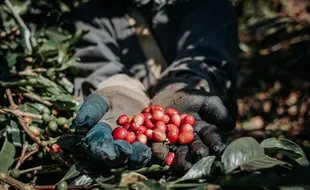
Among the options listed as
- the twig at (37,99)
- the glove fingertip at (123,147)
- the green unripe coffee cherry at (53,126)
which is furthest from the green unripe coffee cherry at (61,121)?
the glove fingertip at (123,147)

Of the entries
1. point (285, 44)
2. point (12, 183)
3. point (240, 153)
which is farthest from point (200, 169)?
point (285, 44)

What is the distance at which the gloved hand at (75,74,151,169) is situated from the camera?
1.03 m

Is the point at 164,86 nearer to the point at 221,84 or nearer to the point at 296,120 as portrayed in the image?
the point at 221,84

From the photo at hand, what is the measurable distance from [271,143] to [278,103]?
1506mm

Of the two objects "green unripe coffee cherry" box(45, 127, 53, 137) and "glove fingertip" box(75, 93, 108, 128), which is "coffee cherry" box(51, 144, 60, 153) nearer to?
"green unripe coffee cherry" box(45, 127, 53, 137)

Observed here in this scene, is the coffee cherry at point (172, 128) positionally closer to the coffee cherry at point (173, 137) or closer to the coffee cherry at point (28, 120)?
the coffee cherry at point (173, 137)

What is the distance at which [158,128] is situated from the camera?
3.95 ft

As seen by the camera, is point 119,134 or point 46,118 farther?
point 46,118

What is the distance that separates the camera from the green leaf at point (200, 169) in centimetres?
100

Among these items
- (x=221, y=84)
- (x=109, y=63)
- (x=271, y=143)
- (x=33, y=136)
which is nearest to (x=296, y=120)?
(x=221, y=84)

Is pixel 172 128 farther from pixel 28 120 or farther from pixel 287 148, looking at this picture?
pixel 28 120

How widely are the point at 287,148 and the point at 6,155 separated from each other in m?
0.73

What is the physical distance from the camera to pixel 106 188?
97cm

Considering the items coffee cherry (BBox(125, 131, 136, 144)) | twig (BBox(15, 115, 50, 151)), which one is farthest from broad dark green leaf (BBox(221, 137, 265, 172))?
twig (BBox(15, 115, 50, 151))
